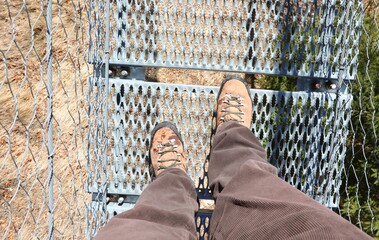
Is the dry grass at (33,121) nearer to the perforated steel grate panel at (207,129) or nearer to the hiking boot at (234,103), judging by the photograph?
the perforated steel grate panel at (207,129)

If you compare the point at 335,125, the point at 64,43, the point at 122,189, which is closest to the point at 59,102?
the point at 64,43

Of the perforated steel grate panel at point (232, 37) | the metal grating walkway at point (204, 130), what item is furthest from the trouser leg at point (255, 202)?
the perforated steel grate panel at point (232, 37)

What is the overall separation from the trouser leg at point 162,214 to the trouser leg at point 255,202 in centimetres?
7

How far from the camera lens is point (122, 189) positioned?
→ 4.69ft

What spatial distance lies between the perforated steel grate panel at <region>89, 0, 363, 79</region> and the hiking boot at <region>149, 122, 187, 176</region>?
0.69 feet

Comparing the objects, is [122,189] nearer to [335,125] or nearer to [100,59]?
[100,59]

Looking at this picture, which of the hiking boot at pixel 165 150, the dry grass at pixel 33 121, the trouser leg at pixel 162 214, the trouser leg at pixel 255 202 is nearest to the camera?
the trouser leg at pixel 255 202

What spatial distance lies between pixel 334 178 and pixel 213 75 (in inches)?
41.8

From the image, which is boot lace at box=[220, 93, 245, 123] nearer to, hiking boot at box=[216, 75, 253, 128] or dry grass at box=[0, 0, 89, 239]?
hiking boot at box=[216, 75, 253, 128]

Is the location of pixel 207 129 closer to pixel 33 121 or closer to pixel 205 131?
pixel 205 131

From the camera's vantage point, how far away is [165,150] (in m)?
1.39

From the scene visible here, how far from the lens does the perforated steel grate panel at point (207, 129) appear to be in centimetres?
140

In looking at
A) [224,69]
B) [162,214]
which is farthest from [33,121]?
[162,214]

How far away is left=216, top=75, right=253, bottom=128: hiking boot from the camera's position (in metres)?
1.40
